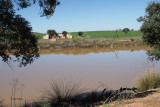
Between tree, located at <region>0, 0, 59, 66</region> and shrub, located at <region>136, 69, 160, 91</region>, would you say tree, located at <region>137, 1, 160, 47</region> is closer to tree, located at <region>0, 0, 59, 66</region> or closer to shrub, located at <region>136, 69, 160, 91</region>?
shrub, located at <region>136, 69, 160, 91</region>

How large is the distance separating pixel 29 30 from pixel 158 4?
881cm

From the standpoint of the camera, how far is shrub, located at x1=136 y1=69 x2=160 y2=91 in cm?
1084

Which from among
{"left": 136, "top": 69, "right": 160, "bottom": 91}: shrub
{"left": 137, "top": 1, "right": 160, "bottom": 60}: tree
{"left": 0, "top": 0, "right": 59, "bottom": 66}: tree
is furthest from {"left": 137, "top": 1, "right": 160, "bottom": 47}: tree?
{"left": 0, "top": 0, "right": 59, "bottom": 66}: tree

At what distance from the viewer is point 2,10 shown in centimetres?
749

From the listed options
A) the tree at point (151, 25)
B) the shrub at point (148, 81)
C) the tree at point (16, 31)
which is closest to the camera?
the tree at point (16, 31)

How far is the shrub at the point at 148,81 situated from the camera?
35.6ft

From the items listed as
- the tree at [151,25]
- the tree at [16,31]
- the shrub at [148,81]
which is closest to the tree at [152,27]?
the tree at [151,25]

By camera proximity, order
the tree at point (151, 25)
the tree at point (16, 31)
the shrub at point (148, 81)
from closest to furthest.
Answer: the tree at point (16, 31) → the shrub at point (148, 81) → the tree at point (151, 25)

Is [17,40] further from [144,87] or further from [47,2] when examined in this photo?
[144,87]

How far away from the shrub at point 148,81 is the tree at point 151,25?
2913mm

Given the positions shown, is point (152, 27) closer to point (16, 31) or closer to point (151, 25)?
point (151, 25)

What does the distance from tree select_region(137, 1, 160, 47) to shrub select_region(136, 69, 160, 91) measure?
2.91 metres

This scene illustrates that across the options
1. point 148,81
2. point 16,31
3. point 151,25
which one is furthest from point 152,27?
point 16,31

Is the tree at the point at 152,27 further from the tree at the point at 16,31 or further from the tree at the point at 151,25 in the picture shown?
the tree at the point at 16,31
